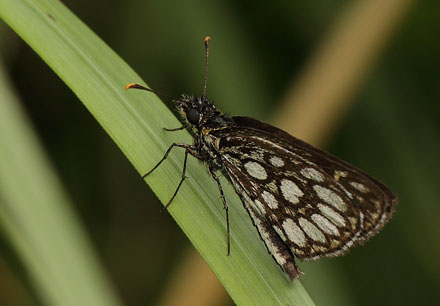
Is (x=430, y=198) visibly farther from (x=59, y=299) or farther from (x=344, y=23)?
(x=59, y=299)

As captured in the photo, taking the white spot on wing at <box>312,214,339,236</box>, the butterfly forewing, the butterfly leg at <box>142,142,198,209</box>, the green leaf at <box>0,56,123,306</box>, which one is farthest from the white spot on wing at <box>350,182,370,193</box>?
the green leaf at <box>0,56,123,306</box>

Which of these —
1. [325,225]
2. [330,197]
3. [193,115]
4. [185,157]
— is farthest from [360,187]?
[193,115]

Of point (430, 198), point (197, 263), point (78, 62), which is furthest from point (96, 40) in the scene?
→ point (430, 198)

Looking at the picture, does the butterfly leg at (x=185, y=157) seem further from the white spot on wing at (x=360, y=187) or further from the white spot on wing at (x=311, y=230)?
the white spot on wing at (x=360, y=187)

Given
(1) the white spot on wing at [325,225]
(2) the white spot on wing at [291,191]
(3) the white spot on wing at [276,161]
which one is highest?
(3) the white spot on wing at [276,161]

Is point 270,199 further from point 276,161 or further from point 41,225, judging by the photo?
point 41,225

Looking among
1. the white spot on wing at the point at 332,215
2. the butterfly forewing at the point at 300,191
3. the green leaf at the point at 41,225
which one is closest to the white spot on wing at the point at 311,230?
the butterfly forewing at the point at 300,191
